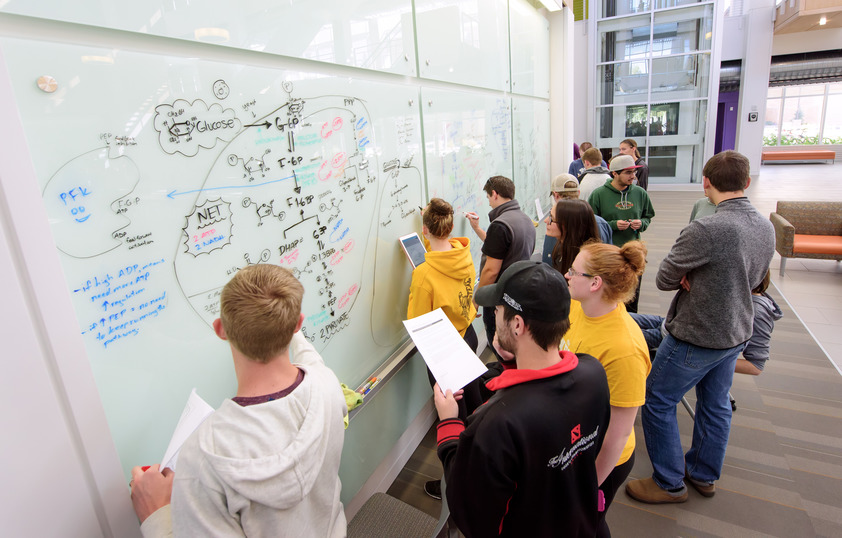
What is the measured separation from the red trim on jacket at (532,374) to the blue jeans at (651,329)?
1.83 metres

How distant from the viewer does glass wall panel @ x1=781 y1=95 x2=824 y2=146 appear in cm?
1981

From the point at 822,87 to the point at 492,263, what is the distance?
2411cm

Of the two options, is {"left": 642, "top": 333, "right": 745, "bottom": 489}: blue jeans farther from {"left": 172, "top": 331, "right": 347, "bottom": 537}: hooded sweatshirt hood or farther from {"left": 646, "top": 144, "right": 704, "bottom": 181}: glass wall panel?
{"left": 646, "top": 144, "right": 704, "bottom": 181}: glass wall panel

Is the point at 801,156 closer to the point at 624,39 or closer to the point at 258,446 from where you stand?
the point at 624,39

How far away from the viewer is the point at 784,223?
575cm

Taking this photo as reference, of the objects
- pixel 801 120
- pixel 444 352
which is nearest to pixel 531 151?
pixel 444 352

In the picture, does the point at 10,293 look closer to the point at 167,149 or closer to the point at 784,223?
the point at 167,149

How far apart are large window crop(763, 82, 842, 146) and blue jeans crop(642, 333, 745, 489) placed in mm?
23270

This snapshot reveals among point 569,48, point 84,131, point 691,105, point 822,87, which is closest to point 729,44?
point 691,105

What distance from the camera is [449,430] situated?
1.55 meters

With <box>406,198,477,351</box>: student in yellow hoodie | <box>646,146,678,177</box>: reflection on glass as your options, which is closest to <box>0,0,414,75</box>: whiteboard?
<box>406,198,477,351</box>: student in yellow hoodie

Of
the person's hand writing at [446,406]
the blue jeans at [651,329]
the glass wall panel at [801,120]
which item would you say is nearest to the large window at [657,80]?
the blue jeans at [651,329]

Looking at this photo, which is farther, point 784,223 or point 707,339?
point 784,223

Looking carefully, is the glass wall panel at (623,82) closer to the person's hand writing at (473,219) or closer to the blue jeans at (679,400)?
the person's hand writing at (473,219)
